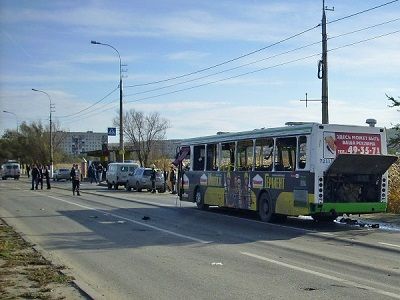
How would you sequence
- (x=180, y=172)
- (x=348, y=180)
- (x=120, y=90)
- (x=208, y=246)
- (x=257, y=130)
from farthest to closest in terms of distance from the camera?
1. (x=120, y=90)
2. (x=180, y=172)
3. (x=257, y=130)
4. (x=348, y=180)
5. (x=208, y=246)

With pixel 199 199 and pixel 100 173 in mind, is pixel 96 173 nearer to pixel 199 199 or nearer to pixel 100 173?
pixel 100 173

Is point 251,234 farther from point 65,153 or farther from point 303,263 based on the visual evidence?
point 65,153

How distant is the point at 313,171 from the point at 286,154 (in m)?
1.61

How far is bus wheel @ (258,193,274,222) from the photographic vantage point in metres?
17.5

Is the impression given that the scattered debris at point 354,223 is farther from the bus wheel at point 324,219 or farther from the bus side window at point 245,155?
the bus side window at point 245,155

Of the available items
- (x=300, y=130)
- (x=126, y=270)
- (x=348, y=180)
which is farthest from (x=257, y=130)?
(x=126, y=270)

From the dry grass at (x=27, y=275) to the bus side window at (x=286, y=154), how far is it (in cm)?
820

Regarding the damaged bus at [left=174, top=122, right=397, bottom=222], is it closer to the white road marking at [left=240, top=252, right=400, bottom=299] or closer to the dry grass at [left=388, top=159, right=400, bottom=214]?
the dry grass at [left=388, top=159, right=400, bottom=214]

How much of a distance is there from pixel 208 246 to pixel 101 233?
3.36 m

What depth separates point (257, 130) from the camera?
1884cm

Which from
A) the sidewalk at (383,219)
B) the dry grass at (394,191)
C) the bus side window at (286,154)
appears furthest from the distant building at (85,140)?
the bus side window at (286,154)

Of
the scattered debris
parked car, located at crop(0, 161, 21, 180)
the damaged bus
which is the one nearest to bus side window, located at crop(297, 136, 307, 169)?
the damaged bus

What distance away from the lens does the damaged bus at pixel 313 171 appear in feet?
51.7

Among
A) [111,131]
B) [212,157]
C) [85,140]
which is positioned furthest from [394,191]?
[85,140]
